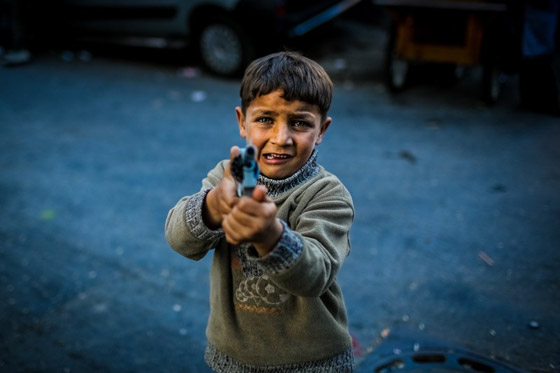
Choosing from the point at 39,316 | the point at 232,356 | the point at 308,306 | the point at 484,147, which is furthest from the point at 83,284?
the point at 484,147

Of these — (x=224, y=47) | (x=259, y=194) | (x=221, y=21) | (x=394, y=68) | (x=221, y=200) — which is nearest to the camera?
(x=259, y=194)

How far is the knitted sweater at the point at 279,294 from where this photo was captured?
5.19 feet

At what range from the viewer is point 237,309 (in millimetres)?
1729

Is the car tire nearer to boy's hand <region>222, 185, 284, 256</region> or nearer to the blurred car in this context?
the blurred car

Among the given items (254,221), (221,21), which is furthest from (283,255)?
(221,21)

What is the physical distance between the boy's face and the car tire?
621cm

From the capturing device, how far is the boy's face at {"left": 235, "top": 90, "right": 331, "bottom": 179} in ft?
5.32

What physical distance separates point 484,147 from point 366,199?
1.62 metres

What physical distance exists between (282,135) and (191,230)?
0.37 meters

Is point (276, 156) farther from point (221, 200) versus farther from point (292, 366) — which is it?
point (292, 366)

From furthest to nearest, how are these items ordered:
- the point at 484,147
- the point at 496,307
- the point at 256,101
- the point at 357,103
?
1. the point at 357,103
2. the point at 484,147
3. the point at 496,307
4. the point at 256,101

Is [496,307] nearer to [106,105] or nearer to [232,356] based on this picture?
[232,356]

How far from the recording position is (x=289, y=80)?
5.30 feet

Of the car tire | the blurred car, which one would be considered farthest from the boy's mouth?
the car tire
